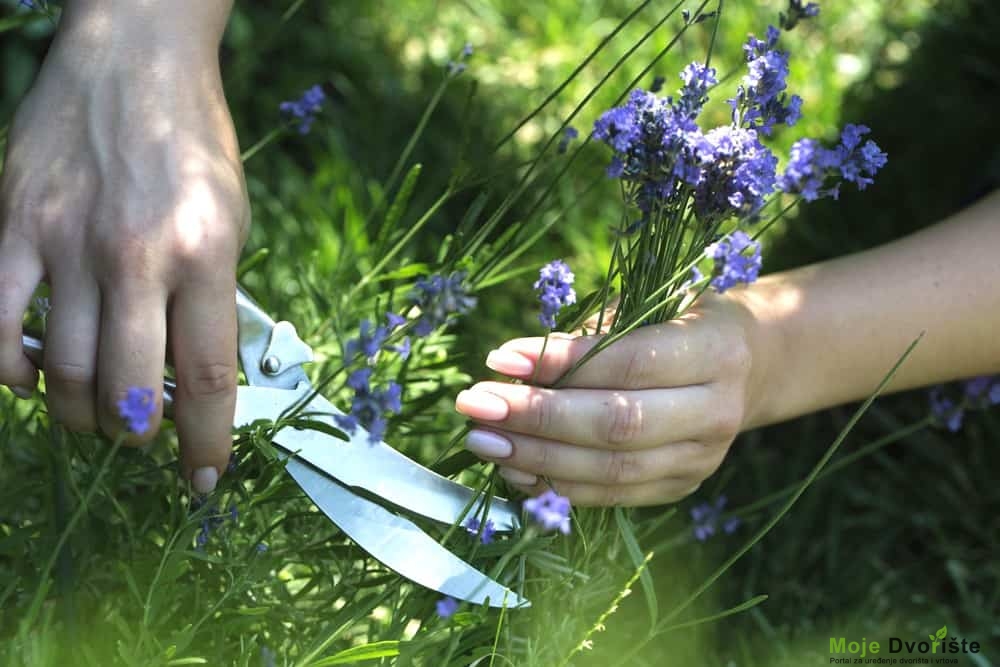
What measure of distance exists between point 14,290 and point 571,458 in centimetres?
50

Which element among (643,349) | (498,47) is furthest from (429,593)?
(498,47)

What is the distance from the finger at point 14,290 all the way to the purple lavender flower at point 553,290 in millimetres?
410

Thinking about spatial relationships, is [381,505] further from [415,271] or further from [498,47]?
[498,47]

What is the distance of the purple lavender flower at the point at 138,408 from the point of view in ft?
2.59

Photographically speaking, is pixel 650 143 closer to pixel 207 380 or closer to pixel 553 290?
pixel 553 290

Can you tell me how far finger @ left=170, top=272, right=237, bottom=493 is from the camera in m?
0.86

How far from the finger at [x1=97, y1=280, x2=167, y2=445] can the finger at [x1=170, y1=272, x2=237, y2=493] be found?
0.08 feet

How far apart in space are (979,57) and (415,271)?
1.52 metres

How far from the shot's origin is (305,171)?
7.20ft

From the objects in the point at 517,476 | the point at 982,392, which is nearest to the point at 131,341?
the point at 517,476

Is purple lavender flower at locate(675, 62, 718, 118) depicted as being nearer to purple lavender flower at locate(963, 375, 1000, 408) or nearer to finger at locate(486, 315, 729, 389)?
finger at locate(486, 315, 729, 389)

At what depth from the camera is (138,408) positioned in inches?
31.3

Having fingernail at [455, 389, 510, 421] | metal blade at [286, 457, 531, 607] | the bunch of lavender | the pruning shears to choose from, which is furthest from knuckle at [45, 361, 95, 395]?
the bunch of lavender

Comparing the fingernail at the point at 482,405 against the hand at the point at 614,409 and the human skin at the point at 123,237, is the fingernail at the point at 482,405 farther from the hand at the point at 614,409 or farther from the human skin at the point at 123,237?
the human skin at the point at 123,237
